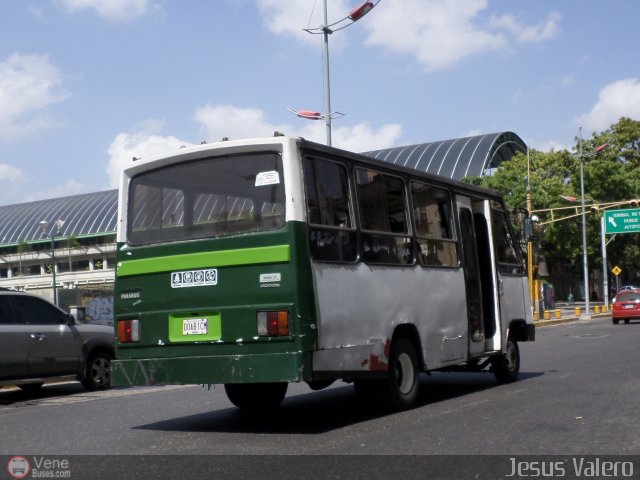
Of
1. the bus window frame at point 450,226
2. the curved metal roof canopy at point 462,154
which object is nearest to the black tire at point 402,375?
the bus window frame at point 450,226

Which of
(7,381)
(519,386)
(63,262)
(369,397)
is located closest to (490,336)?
(519,386)

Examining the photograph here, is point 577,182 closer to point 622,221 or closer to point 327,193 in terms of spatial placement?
point 622,221

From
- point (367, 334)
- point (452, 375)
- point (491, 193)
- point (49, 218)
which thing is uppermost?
point (49, 218)

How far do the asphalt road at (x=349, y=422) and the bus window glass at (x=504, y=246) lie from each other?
172cm

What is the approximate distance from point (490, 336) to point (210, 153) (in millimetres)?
5466

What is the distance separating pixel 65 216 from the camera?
103 m

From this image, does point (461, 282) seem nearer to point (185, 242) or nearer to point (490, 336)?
point (490, 336)

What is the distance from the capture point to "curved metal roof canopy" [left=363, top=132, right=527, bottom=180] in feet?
255

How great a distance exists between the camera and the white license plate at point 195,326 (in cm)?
886

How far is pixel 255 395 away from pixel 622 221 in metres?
44.5

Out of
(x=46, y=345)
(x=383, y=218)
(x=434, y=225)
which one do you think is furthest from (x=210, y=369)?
(x=46, y=345)

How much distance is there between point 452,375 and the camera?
593 inches
